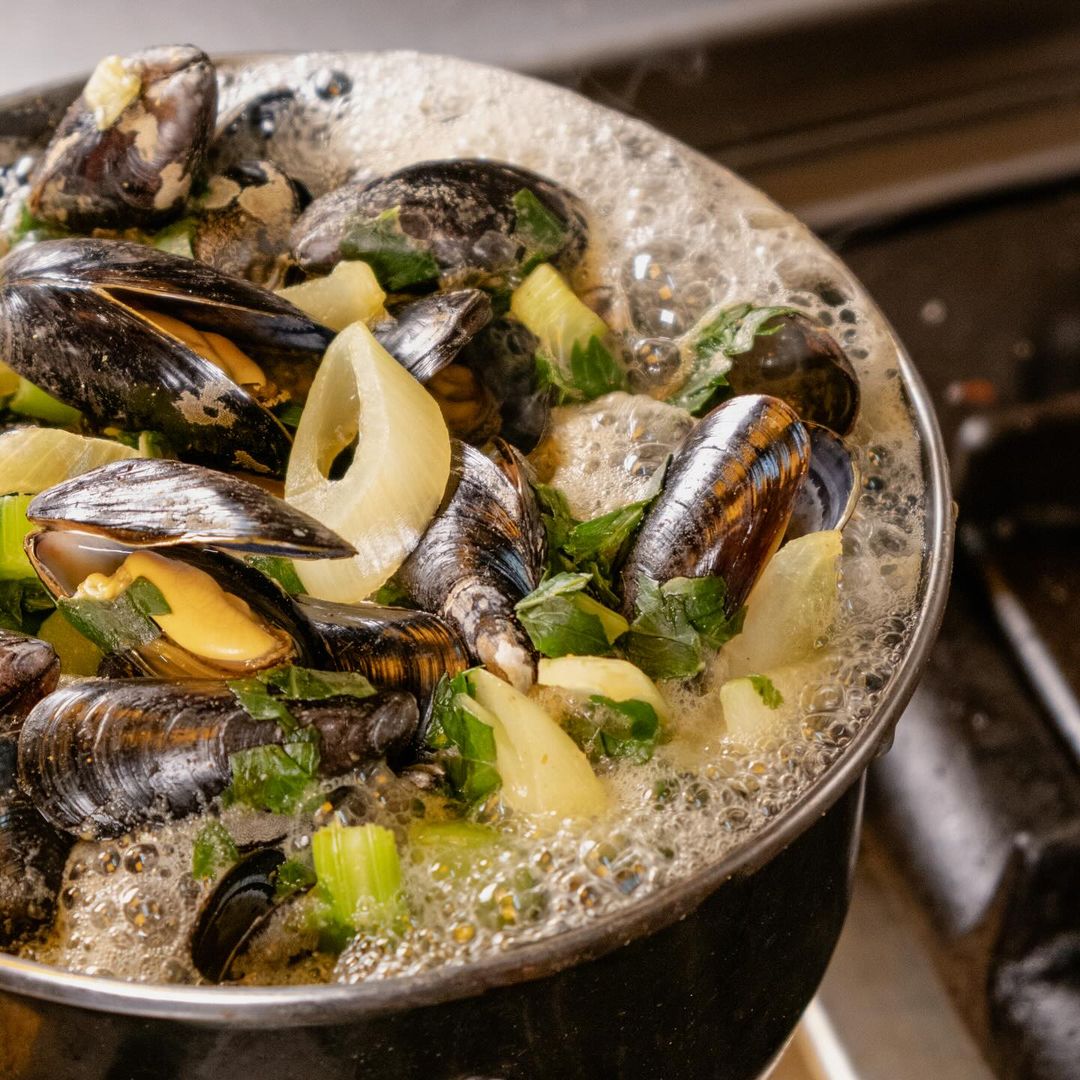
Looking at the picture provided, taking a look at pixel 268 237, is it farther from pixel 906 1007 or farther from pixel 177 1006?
pixel 906 1007

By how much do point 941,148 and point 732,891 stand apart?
5.60ft

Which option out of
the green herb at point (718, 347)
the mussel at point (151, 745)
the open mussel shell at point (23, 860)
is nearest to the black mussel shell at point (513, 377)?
the green herb at point (718, 347)

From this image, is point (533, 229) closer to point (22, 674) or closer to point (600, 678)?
point (600, 678)

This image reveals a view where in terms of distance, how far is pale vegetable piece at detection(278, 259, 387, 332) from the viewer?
102cm

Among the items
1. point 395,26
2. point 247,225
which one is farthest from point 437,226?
point 395,26

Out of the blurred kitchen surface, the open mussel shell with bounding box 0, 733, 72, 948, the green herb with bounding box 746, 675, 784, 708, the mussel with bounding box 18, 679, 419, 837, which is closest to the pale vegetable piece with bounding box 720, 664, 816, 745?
the green herb with bounding box 746, 675, 784, 708

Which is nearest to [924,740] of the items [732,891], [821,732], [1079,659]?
[1079,659]

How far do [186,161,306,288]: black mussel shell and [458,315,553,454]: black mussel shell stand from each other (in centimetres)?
20

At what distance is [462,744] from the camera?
790 millimetres

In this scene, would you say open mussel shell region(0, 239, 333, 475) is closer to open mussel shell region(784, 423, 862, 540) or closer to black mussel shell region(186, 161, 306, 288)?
black mussel shell region(186, 161, 306, 288)

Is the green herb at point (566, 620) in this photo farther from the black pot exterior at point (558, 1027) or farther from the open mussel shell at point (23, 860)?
the open mussel shell at point (23, 860)

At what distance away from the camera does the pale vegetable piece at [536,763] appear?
2.52ft

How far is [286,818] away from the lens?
771 mm

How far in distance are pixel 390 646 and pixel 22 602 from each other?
0.98ft
